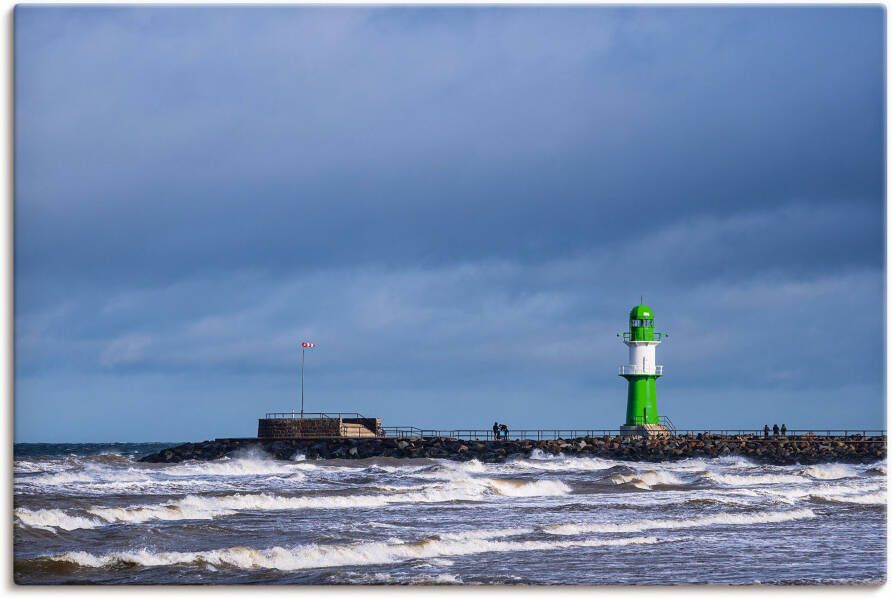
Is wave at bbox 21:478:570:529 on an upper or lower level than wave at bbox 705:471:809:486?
lower

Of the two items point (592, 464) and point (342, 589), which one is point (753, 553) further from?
point (592, 464)

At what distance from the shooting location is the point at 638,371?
83.7ft

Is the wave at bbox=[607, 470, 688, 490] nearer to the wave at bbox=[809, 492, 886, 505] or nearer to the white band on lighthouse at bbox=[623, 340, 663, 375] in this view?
the wave at bbox=[809, 492, 886, 505]

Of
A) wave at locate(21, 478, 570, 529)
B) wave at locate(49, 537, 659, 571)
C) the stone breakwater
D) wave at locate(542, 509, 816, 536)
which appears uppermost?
the stone breakwater

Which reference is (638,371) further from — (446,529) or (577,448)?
(446,529)

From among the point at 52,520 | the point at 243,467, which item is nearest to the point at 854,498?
the point at 52,520

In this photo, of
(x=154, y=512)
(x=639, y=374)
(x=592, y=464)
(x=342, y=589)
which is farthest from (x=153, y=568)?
(x=639, y=374)

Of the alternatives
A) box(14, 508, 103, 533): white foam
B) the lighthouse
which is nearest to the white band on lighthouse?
the lighthouse

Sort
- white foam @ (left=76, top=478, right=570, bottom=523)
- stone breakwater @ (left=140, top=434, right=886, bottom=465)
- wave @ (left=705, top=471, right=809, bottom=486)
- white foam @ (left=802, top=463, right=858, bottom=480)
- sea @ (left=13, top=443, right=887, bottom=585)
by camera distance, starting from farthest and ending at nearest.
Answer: stone breakwater @ (left=140, top=434, right=886, bottom=465) < white foam @ (left=802, top=463, right=858, bottom=480) < wave @ (left=705, top=471, right=809, bottom=486) < white foam @ (left=76, top=478, right=570, bottom=523) < sea @ (left=13, top=443, right=887, bottom=585)

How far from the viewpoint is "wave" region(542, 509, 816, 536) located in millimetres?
12062

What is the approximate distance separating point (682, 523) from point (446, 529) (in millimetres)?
2195

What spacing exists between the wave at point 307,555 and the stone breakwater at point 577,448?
14.0m

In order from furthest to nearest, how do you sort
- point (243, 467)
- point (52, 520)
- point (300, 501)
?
point (243, 467)
point (300, 501)
point (52, 520)

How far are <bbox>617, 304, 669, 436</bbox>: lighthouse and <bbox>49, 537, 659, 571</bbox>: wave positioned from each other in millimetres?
14764
